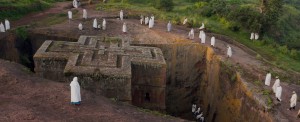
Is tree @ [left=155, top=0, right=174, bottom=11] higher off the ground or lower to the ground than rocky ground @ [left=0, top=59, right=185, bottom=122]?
higher

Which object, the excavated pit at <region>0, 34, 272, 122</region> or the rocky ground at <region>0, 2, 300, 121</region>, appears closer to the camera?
the rocky ground at <region>0, 2, 300, 121</region>

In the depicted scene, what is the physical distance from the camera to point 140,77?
41.4 feet

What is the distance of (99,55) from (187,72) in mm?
5230

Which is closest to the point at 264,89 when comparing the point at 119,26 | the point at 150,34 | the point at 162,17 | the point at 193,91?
the point at 193,91

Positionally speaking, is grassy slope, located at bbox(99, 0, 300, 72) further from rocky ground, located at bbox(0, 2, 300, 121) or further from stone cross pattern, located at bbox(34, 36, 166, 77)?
stone cross pattern, located at bbox(34, 36, 166, 77)

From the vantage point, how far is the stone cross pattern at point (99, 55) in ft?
37.0

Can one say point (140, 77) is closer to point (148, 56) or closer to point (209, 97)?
point (148, 56)

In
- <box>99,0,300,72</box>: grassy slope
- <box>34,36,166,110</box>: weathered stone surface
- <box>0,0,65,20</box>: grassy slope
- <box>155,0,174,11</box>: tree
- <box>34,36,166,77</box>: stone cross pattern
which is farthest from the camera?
<box>155,0,174,11</box>: tree

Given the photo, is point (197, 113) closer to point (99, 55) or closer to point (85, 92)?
point (99, 55)

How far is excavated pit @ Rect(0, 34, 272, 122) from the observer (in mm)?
14812

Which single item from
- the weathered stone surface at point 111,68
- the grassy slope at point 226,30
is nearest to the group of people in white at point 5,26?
the weathered stone surface at point 111,68

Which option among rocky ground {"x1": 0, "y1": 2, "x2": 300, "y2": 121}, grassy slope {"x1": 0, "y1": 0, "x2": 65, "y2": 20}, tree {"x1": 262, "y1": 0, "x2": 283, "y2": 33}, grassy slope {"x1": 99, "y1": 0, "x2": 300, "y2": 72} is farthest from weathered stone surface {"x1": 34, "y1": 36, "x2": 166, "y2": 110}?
tree {"x1": 262, "y1": 0, "x2": 283, "y2": 33}

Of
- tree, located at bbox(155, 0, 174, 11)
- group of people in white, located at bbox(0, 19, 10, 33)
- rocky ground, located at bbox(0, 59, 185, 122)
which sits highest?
tree, located at bbox(155, 0, 174, 11)

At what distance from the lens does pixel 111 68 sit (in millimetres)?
11445
